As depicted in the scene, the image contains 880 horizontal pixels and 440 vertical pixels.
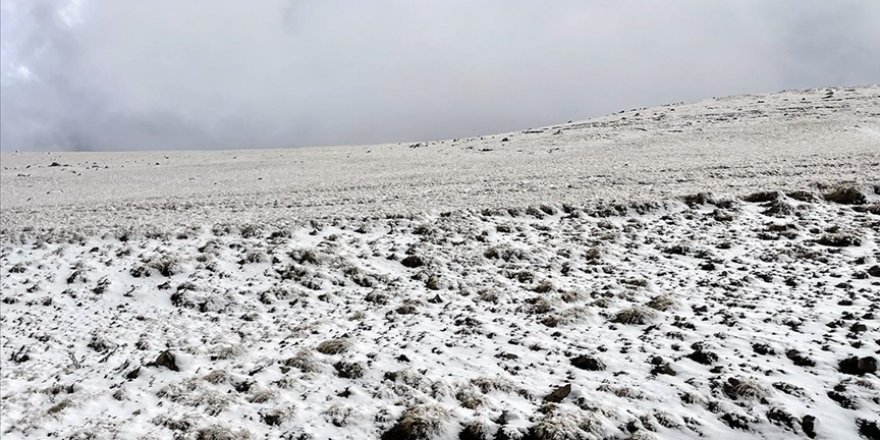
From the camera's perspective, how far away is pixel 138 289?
1240cm

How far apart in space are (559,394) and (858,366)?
370cm

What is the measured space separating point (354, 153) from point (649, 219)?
1032 inches

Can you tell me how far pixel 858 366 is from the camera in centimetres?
702

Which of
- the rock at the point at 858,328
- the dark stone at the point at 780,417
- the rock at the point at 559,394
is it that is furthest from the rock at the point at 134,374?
the rock at the point at 858,328

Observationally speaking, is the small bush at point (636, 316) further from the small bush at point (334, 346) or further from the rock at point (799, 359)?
the small bush at point (334, 346)

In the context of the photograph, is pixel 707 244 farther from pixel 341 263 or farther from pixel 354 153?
pixel 354 153

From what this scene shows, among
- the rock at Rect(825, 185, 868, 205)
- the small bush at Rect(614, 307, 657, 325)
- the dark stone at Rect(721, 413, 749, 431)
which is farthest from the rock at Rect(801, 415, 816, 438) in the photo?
the rock at Rect(825, 185, 868, 205)

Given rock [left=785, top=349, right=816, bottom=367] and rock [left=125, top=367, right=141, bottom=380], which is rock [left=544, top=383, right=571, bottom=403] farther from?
rock [left=125, top=367, right=141, bottom=380]

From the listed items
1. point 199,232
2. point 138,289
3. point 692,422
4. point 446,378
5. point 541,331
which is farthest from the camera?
point 199,232

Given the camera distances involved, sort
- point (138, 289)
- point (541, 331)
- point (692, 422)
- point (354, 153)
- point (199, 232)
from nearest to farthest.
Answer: point (692, 422)
point (541, 331)
point (138, 289)
point (199, 232)
point (354, 153)

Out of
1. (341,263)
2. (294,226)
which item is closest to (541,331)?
(341,263)

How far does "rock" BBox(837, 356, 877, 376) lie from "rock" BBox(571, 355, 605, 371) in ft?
9.54

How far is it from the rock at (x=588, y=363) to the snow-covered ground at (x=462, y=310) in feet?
0.11

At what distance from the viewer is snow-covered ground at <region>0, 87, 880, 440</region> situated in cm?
709
